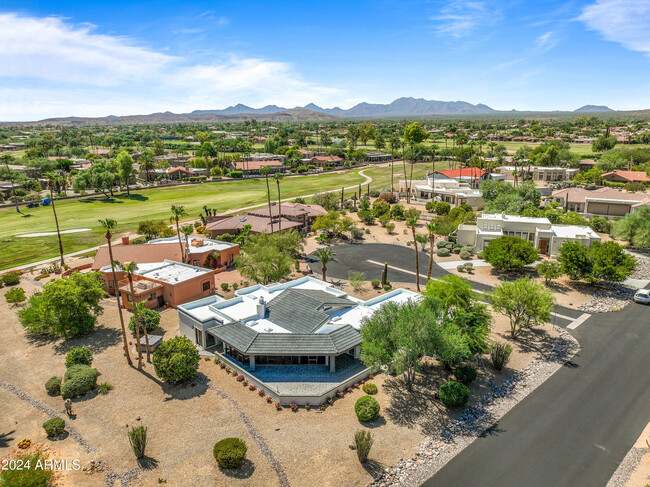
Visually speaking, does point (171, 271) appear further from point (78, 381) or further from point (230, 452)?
point (230, 452)

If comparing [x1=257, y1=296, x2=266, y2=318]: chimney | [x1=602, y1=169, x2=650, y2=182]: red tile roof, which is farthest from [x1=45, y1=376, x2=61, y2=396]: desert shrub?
[x1=602, y1=169, x2=650, y2=182]: red tile roof

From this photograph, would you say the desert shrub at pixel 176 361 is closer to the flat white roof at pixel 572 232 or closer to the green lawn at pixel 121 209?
the green lawn at pixel 121 209

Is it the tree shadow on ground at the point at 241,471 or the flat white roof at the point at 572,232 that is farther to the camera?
the flat white roof at the point at 572,232

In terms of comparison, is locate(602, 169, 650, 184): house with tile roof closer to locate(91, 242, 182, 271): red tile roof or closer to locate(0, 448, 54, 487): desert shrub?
locate(91, 242, 182, 271): red tile roof

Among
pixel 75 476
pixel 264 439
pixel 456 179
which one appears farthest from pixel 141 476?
pixel 456 179

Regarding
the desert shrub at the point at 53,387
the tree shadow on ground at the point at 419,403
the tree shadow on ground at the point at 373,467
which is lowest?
the tree shadow on ground at the point at 419,403

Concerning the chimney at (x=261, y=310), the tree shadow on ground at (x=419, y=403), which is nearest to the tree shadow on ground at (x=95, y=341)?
the chimney at (x=261, y=310)

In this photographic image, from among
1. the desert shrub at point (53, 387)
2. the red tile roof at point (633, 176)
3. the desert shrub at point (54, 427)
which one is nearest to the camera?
the desert shrub at point (54, 427)
